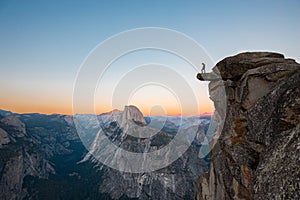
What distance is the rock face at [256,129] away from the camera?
12.4 m

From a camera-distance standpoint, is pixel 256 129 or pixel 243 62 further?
pixel 243 62

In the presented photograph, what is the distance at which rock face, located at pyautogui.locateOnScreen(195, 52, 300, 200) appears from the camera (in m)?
12.4

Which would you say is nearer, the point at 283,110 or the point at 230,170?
the point at 283,110

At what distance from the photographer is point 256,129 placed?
18406 mm

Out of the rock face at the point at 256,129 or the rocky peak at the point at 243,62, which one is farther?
the rocky peak at the point at 243,62

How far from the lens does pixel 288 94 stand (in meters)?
15.1

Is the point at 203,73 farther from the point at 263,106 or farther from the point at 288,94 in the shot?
the point at 288,94

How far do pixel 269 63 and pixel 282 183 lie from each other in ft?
48.0

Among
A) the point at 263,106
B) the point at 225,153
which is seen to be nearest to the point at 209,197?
the point at 225,153

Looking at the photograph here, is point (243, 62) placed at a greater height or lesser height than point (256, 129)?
greater

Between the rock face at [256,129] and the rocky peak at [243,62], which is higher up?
the rocky peak at [243,62]

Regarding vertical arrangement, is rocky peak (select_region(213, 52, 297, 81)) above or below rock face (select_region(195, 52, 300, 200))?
above

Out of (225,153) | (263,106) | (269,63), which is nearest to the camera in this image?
(263,106)

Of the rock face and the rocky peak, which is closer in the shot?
the rock face
